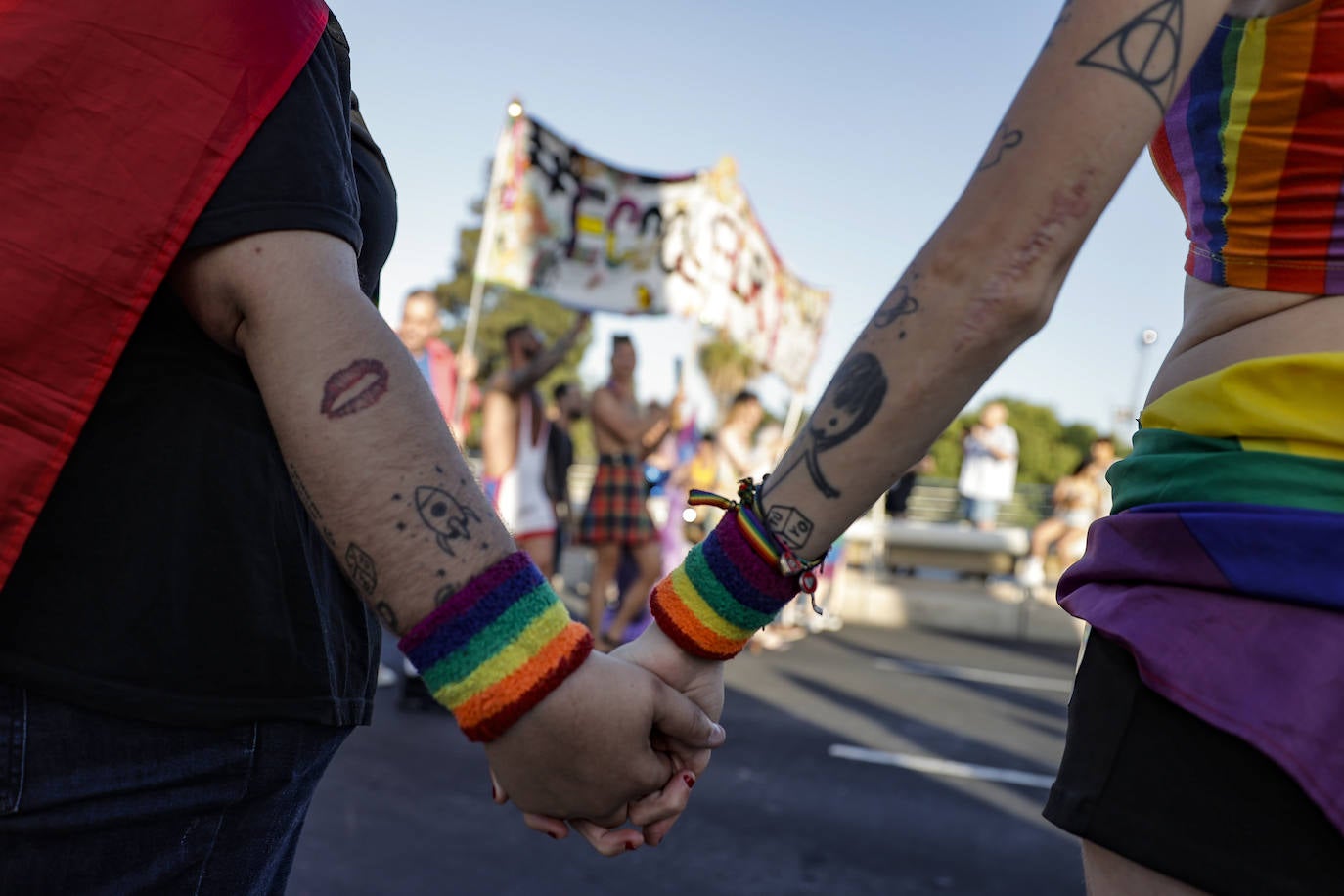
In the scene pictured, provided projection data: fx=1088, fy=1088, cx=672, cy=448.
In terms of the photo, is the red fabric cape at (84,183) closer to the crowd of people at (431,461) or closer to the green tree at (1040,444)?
the crowd of people at (431,461)

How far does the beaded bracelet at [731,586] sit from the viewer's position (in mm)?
1154

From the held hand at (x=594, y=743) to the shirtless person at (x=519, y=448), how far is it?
4623 mm

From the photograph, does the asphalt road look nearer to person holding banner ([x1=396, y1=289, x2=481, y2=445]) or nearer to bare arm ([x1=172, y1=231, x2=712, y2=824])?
person holding banner ([x1=396, y1=289, x2=481, y2=445])

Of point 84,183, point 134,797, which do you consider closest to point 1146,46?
point 84,183

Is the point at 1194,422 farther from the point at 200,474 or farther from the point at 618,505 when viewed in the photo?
the point at 618,505

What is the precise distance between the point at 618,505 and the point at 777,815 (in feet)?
10.1

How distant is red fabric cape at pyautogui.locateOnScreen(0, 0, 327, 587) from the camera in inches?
36.7

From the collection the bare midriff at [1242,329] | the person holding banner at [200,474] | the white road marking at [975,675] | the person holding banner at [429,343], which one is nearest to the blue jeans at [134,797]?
Result: the person holding banner at [200,474]

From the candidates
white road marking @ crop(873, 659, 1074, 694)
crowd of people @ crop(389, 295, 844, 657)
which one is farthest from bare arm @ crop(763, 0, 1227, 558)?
white road marking @ crop(873, 659, 1074, 694)

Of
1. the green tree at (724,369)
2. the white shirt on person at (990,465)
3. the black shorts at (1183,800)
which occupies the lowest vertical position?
the green tree at (724,369)

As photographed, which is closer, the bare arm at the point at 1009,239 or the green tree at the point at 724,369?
the bare arm at the point at 1009,239

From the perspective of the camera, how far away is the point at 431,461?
1.04 meters

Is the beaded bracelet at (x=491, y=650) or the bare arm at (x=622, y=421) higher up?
the beaded bracelet at (x=491, y=650)

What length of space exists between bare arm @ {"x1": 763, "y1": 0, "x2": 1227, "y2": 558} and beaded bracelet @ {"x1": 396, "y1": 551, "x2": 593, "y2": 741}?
12.6 inches
